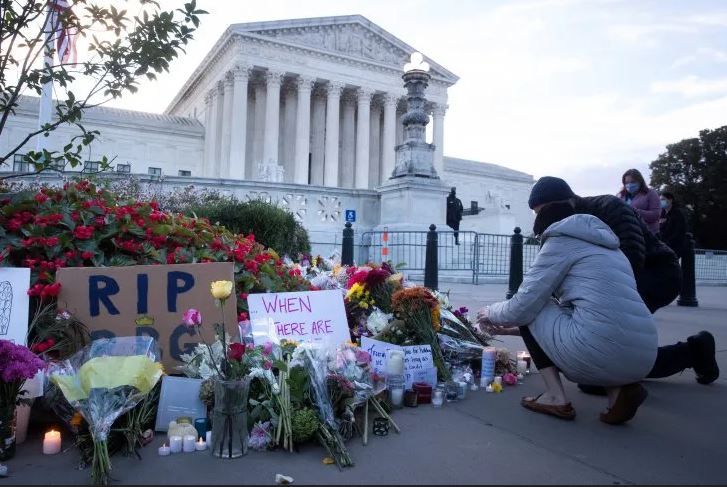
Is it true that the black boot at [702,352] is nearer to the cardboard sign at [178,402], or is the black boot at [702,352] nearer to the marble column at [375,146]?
the cardboard sign at [178,402]

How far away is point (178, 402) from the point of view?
10.1ft

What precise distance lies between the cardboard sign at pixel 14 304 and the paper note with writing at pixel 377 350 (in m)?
2.07

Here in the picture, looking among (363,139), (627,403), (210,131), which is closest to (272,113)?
(210,131)

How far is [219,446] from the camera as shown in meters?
2.66

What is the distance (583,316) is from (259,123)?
142 feet

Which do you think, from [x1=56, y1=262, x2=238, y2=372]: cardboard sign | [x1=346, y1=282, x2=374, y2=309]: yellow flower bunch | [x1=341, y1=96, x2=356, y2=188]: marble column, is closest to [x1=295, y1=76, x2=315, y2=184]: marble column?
[x1=341, y1=96, x2=356, y2=188]: marble column

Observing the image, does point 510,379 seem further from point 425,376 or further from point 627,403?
point 627,403

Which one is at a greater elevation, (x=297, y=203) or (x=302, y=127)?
(x=302, y=127)

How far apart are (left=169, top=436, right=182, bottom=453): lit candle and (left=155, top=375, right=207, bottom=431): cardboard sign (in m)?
0.28

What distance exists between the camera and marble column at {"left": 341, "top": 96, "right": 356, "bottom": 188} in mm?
47500

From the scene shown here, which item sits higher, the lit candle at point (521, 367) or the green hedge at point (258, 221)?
the green hedge at point (258, 221)

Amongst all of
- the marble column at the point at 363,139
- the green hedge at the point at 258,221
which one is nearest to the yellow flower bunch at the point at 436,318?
the green hedge at the point at 258,221

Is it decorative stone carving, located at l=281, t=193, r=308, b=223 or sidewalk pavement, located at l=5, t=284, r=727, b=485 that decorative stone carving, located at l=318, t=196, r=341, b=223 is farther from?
sidewalk pavement, located at l=5, t=284, r=727, b=485

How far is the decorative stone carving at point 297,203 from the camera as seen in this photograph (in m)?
16.8
